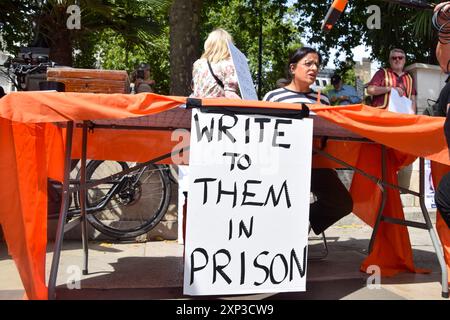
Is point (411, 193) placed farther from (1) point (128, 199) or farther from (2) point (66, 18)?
(2) point (66, 18)

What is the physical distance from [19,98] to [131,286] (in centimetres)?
155

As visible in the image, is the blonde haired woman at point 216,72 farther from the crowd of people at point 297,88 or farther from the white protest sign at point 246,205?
the white protest sign at point 246,205

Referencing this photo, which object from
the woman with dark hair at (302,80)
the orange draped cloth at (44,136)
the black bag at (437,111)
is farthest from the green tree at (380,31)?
the orange draped cloth at (44,136)

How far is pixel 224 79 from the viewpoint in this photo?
12.7 ft

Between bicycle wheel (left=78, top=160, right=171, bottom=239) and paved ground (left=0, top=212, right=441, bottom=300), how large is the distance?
215mm

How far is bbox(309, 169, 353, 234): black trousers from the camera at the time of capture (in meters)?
4.17

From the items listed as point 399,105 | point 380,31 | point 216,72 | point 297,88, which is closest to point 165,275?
point 216,72

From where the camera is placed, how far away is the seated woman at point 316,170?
404 cm

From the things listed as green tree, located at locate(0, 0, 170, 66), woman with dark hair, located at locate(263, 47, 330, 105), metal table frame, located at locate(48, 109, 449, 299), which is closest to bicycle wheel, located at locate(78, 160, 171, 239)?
metal table frame, located at locate(48, 109, 449, 299)

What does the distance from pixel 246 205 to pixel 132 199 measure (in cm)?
250

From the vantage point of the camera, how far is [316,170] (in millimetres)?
4250

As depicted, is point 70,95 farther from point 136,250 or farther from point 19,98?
point 136,250

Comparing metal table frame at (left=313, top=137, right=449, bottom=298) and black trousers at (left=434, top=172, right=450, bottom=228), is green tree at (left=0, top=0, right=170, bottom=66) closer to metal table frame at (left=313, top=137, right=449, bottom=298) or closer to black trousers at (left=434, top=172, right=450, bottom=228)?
metal table frame at (left=313, top=137, right=449, bottom=298)

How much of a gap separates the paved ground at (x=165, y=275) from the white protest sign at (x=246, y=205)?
447 mm
